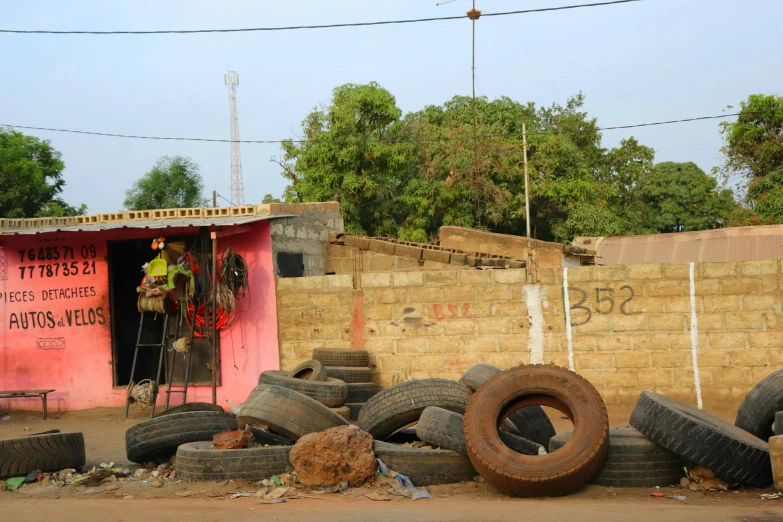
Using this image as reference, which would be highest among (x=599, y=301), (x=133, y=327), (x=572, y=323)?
(x=599, y=301)

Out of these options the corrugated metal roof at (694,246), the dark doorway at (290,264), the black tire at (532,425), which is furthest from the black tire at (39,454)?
the corrugated metal roof at (694,246)

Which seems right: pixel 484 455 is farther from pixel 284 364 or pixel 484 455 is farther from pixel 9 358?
pixel 9 358

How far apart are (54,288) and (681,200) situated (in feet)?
94.3

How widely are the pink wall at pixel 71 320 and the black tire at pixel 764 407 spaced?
747 cm

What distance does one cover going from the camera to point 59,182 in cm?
3434

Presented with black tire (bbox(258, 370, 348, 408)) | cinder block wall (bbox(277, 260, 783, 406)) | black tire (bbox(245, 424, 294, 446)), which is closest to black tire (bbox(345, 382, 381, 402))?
black tire (bbox(258, 370, 348, 408))

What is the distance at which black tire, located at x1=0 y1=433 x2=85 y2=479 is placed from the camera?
770 centimetres

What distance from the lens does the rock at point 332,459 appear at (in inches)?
267

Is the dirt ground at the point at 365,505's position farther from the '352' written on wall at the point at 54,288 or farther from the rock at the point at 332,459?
the '352' written on wall at the point at 54,288

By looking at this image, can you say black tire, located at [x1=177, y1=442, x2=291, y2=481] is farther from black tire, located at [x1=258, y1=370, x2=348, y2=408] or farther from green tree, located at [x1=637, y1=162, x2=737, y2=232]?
green tree, located at [x1=637, y1=162, x2=737, y2=232]

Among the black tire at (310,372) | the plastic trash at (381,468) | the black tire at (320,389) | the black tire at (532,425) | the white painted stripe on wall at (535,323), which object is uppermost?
the white painted stripe on wall at (535,323)

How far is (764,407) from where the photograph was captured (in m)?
→ 7.59

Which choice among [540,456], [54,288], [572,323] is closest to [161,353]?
[54,288]

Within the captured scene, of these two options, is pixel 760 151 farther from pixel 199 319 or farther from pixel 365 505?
pixel 365 505
